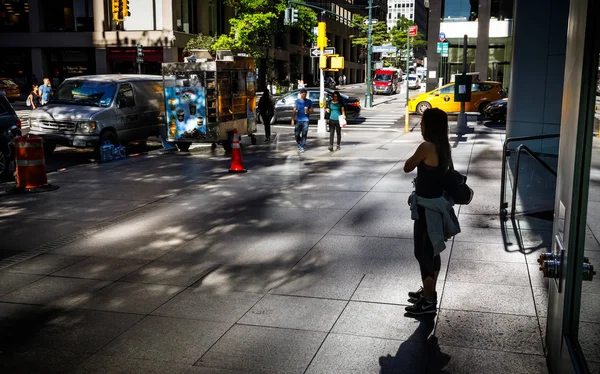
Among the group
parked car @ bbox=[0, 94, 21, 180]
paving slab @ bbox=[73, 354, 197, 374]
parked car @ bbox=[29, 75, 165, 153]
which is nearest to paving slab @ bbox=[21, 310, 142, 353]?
Answer: paving slab @ bbox=[73, 354, 197, 374]

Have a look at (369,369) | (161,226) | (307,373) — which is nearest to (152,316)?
(307,373)

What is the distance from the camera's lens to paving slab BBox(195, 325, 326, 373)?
15.4 ft

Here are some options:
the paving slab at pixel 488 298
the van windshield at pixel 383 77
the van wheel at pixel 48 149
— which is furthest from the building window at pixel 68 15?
the paving slab at pixel 488 298

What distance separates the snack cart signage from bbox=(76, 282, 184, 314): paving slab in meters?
12.0

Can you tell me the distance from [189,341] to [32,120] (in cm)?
1399

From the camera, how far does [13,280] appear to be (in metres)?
6.79

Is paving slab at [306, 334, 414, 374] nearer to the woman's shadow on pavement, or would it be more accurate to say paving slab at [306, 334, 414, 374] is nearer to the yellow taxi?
the woman's shadow on pavement

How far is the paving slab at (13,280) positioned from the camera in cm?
653

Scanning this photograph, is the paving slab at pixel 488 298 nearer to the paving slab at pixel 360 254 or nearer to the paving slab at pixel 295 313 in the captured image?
the paving slab at pixel 360 254

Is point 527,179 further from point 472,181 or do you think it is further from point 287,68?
point 287,68

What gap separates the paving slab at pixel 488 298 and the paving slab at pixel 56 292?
3575 mm

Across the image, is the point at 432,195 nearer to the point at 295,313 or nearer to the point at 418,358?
the point at 418,358

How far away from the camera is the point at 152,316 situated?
5.69m

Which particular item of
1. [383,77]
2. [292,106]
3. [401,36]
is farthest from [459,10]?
[401,36]
